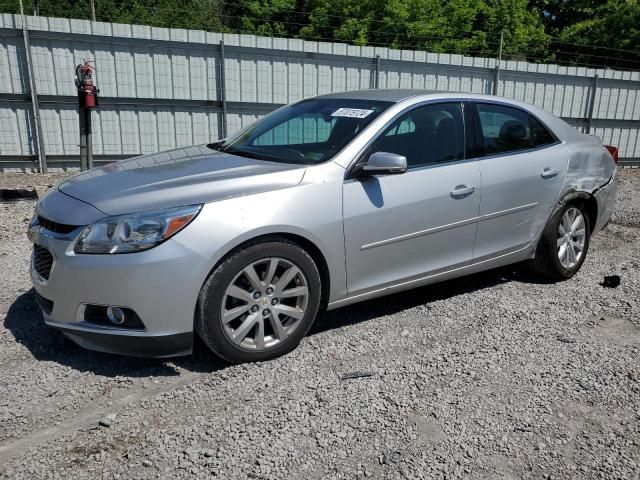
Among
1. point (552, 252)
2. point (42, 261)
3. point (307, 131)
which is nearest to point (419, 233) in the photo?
point (307, 131)

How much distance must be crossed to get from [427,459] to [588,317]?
2344 mm

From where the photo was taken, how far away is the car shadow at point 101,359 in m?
3.27

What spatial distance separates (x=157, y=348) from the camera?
3.02 metres

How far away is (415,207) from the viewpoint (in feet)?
12.2

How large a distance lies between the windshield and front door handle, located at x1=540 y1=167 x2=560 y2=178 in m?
1.46

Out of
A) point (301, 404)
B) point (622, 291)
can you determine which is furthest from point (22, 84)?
point (622, 291)

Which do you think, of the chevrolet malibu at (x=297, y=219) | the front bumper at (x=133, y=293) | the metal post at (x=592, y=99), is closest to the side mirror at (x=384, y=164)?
the chevrolet malibu at (x=297, y=219)

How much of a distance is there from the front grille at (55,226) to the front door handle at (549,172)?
344 cm

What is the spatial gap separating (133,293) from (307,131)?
6.37 ft

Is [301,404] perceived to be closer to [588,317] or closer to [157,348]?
[157,348]

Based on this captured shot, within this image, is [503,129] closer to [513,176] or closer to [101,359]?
[513,176]

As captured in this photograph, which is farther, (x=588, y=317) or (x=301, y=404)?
(x=588, y=317)

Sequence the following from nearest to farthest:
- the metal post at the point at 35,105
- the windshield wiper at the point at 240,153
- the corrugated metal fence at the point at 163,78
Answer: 1. the windshield wiper at the point at 240,153
2. the metal post at the point at 35,105
3. the corrugated metal fence at the point at 163,78

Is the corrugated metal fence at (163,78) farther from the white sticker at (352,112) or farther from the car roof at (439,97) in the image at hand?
the white sticker at (352,112)
